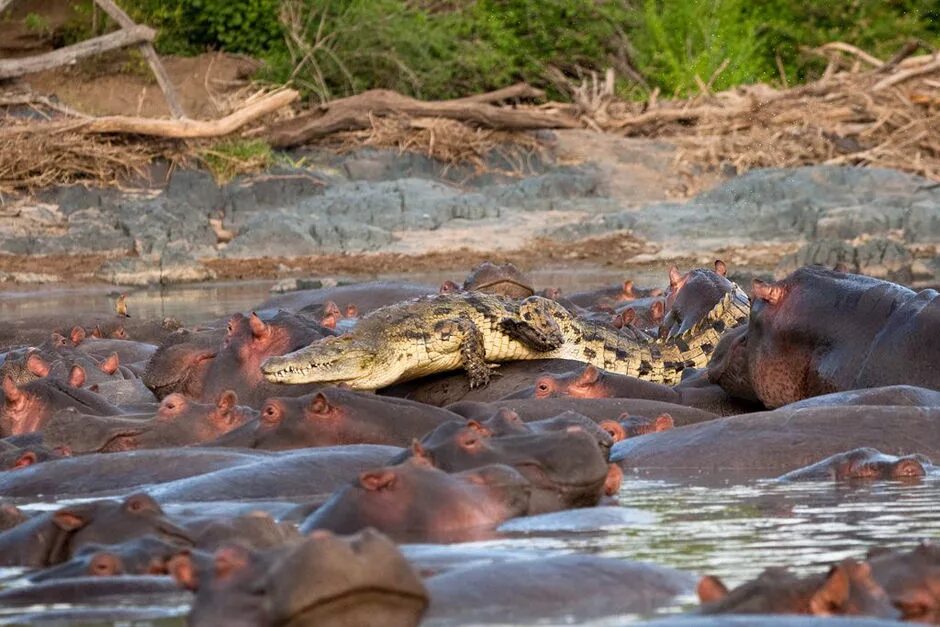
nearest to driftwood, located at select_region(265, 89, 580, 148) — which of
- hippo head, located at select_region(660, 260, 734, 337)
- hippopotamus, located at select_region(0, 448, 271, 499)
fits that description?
hippo head, located at select_region(660, 260, 734, 337)

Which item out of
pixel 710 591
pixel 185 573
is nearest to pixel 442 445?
pixel 185 573

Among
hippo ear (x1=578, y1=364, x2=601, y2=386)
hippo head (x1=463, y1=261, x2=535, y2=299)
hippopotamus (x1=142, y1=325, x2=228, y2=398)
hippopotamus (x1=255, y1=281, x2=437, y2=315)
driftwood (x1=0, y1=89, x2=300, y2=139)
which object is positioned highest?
hippo ear (x1=578, y1=364, x2=601, y2=386)

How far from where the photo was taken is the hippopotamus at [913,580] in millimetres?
3396

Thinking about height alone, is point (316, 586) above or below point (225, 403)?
above

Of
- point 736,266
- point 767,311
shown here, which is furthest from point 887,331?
point 736,266

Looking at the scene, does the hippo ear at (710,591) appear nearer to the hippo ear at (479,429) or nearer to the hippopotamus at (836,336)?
the hippo ear at (479,429)

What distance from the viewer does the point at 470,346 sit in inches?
301

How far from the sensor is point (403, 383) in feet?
26.0

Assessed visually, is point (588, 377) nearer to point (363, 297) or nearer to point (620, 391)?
point (620, 391)

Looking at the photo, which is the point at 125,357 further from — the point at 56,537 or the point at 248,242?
the point at 248,242

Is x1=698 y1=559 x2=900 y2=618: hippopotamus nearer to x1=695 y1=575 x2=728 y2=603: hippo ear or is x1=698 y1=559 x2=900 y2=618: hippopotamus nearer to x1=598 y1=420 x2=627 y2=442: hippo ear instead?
x1=695 y1=575 x2=728 y2=603: hippo ear

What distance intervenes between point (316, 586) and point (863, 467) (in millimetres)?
2511

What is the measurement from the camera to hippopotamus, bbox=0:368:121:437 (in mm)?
6785

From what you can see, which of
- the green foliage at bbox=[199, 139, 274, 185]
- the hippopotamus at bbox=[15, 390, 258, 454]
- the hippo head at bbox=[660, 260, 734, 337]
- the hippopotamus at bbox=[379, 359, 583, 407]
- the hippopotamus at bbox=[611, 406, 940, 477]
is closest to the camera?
the hippopotamus at bbox=[611, 406, 940, 477]
